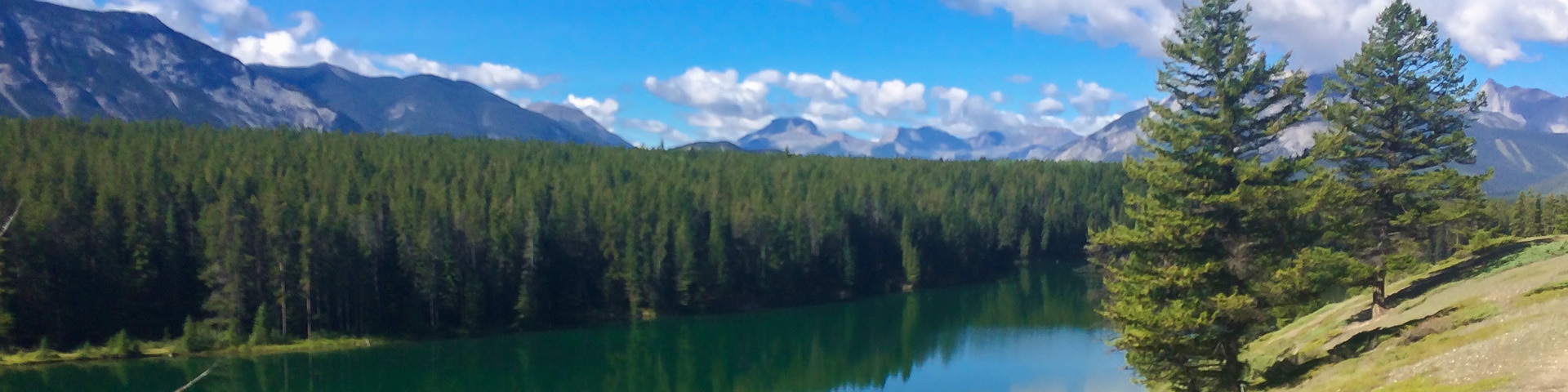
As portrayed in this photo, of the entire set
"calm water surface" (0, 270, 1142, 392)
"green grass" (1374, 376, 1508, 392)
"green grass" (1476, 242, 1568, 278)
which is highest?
"green grass" (1476, 242, 1568, 278)

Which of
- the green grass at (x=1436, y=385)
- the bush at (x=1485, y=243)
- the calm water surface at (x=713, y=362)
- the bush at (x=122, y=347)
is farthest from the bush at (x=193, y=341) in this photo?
the bush at (x=1485, y=243)

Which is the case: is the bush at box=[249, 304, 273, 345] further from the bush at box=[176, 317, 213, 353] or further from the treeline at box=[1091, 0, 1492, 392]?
the treeline at box=[1091, 0, 1492, 392]

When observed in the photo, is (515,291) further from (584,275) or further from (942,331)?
(942,331)

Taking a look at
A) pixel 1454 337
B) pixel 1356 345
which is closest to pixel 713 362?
pixel 1356 345

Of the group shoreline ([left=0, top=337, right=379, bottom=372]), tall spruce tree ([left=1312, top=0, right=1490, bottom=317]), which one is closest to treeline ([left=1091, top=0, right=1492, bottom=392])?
tall spruce tree ([left=1312, top=0, right=1490, bottom=317])

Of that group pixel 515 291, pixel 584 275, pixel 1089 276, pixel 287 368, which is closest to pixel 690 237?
pixel 584 275

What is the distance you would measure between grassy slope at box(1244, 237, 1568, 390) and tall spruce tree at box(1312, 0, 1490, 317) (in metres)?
2.53

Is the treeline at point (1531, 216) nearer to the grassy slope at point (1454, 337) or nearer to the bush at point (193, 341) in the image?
the grassy slope at point (1454, 337)

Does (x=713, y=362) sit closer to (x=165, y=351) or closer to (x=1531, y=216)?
(x=165, y=351)

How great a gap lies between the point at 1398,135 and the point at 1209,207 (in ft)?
52.1

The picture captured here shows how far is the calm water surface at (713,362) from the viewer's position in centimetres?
5397

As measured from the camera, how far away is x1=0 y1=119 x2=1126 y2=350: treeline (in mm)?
65688

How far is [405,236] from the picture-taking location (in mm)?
74562

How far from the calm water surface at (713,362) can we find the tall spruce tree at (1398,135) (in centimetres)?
1188
